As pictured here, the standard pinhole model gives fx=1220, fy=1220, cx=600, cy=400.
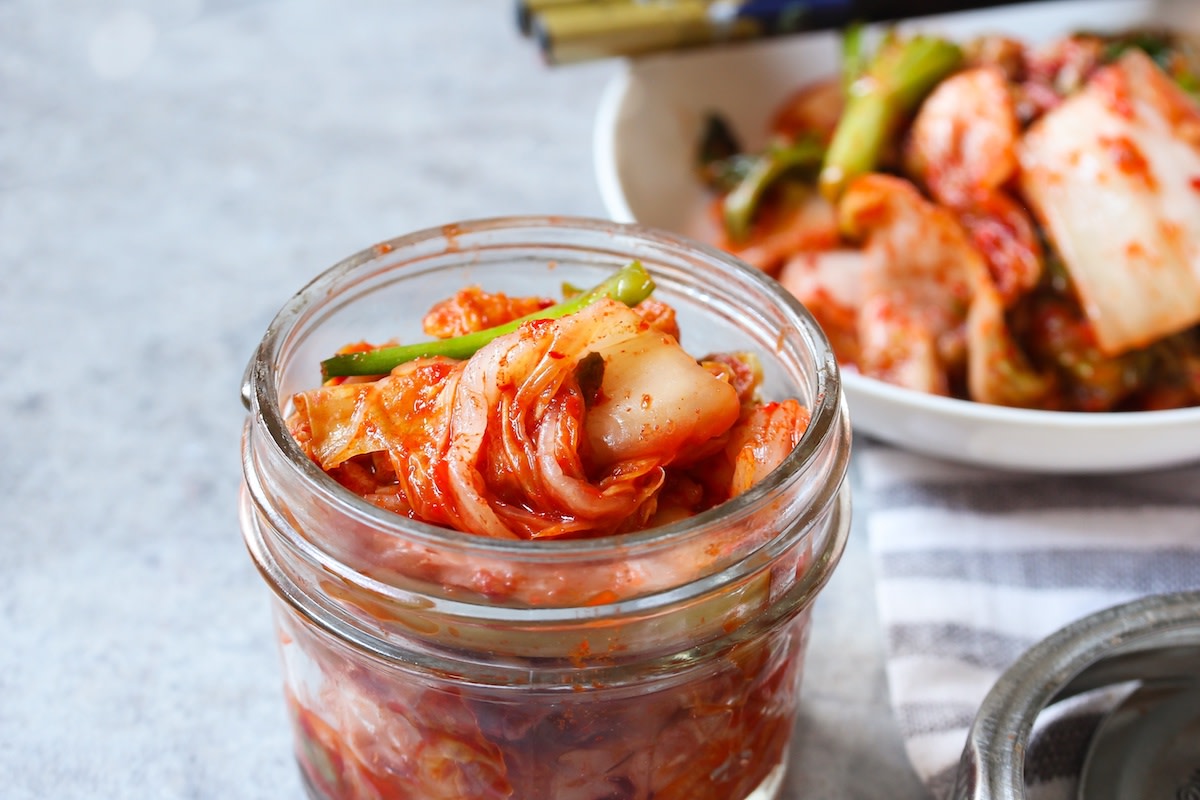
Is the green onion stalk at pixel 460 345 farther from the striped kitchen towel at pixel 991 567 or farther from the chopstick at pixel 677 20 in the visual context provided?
the chopstick at pixel 677 20

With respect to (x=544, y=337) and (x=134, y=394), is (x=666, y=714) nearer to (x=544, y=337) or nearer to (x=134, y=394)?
(x=544, y=337)

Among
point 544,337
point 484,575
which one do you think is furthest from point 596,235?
point 484,575

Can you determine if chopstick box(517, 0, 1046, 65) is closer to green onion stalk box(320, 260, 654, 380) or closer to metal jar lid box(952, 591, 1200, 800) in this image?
green onion stalk box(320, 260, 654, 380)

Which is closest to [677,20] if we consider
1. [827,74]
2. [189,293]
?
[827,74]

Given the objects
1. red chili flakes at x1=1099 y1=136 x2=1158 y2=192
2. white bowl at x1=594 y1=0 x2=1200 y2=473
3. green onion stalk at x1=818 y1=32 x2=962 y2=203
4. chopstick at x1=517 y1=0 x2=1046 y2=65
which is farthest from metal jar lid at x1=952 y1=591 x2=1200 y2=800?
chopstick at x1=517 y1=0 x2=1046 y2=65

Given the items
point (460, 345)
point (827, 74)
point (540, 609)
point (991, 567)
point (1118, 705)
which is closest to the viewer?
point (540, 609)

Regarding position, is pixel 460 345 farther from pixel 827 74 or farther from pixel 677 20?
pixel 827 74

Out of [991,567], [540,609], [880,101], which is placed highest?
[540,609]
